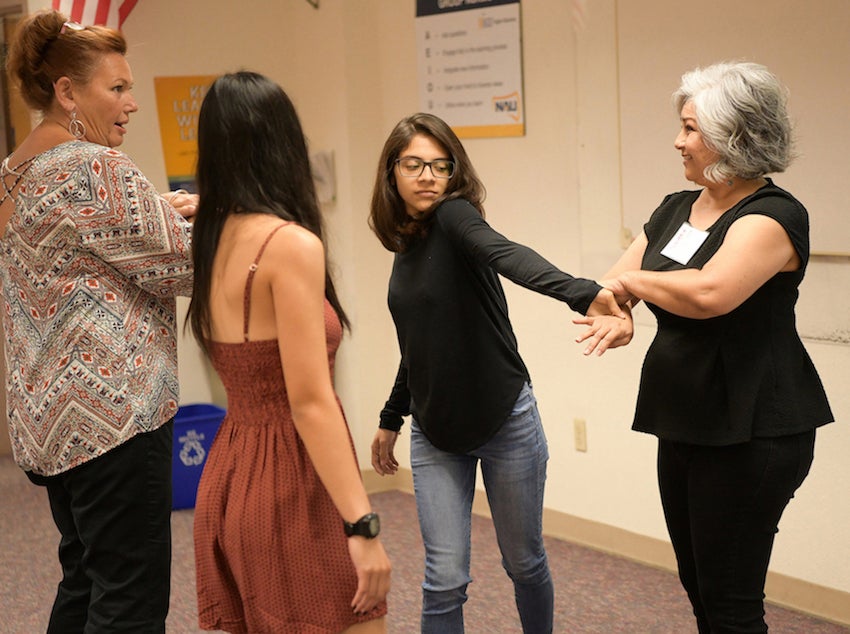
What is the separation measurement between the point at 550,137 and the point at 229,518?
2.63m

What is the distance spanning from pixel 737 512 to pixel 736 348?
326 millimetres

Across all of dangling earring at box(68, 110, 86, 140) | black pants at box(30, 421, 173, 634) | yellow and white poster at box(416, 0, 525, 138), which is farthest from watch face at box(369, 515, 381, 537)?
yellow and white poster at box(416, 0, 525, 138)

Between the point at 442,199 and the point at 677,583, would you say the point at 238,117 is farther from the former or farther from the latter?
the point at 677,583

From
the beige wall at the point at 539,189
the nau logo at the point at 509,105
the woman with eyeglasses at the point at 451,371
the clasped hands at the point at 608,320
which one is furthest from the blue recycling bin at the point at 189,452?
the clasped hands at the point at 608,320

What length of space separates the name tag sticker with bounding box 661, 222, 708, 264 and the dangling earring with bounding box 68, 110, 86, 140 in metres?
1.21

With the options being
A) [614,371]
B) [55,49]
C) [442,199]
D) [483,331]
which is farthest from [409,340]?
[614,371]

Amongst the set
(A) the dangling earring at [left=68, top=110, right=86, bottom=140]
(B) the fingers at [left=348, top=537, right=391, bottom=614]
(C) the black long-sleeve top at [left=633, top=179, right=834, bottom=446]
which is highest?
(A) the dangling earring at [left=68, top=110, right=86, bottom=140]

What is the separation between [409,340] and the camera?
8.25ft

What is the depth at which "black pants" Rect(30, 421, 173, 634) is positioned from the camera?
2107mm

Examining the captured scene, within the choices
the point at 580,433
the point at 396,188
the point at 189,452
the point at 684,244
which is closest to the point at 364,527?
the point at 684,244

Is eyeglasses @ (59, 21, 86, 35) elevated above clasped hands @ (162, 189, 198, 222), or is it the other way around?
eyeglasses @ (59, 21, 86, 35)

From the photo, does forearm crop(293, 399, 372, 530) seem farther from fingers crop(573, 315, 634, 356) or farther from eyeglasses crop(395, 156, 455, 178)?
eyeglasses crop(395, 156, 455, 178)

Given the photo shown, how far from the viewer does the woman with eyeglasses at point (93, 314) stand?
2086 millimetres

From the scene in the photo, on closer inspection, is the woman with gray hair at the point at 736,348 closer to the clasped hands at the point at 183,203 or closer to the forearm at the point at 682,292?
the forearm at the point at 682,292
